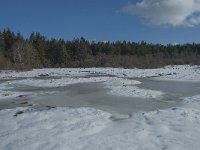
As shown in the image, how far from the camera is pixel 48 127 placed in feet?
32.9

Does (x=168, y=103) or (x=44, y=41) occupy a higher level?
(x=44, y=41)

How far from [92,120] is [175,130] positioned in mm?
2865

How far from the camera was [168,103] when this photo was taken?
1577 centimetres

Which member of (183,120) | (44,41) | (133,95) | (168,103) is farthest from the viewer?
(44,41)

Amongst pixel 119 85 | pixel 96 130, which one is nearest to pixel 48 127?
pixel 96 130

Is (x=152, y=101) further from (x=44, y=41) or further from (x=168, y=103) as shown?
(x=44, y=41)

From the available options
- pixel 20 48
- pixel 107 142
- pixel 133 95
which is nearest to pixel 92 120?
pixel 107 142

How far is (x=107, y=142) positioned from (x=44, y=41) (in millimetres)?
80211

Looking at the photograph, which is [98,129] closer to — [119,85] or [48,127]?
[48,127]

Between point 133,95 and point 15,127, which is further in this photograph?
point 133,95

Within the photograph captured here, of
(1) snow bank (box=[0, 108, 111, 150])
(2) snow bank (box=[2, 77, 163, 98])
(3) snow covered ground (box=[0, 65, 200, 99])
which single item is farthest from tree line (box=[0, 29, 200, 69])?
(1) snow bank (box=[0, 108, 111, 150])

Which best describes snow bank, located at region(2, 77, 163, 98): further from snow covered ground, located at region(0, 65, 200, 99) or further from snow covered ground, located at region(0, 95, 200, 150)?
snow covered ground, located at region(0, 95, 200, 150)

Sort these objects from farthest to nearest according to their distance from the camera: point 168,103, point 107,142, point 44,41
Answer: point 44,41, point 168,103, point 107,142

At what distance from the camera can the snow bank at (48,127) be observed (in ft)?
27.1
